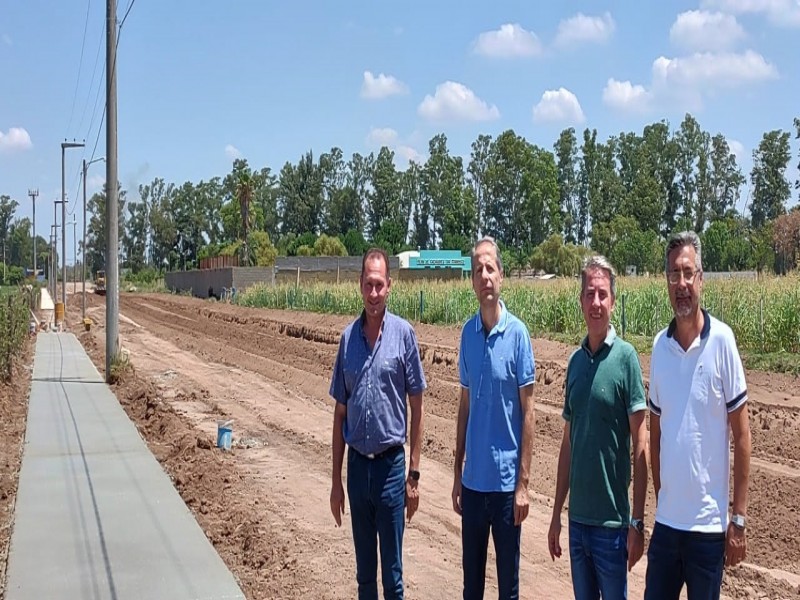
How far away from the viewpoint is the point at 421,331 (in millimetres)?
24297

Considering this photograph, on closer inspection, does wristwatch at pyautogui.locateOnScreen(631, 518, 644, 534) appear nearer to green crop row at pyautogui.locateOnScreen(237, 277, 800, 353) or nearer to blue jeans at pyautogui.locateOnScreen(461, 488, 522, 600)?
blue jeans at pyautogui.locateOnScreen(461, 488, 522, 600)

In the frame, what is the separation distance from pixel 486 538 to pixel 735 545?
1156mm

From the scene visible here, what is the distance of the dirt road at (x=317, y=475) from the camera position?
226 inches

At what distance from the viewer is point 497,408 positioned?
380 centimetres

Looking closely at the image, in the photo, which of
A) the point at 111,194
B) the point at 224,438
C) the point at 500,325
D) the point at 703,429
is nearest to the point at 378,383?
the point at 500,325

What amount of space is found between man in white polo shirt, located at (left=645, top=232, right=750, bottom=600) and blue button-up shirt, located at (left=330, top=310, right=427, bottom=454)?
1402 mm

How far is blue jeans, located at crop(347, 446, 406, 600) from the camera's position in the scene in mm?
4121

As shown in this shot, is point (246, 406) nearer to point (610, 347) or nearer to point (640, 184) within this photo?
point (610, 347)

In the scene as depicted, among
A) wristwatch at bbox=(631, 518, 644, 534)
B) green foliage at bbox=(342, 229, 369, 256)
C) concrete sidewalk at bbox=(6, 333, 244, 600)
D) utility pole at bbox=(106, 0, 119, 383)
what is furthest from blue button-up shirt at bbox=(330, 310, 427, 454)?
green foliage at bbox=(342, 229, 369, 256)

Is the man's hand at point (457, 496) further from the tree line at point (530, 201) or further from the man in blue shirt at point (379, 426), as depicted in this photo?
the tree line at point (530, 201)

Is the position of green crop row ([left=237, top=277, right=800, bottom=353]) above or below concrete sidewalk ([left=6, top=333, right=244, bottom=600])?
above

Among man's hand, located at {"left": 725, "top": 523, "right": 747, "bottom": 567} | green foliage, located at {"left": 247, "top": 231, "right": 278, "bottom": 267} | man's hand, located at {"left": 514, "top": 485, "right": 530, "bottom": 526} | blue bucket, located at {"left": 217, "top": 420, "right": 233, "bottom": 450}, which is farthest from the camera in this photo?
green foliage, located at {"left": 247, "top": 231, "right": 278, "bottom": 267}

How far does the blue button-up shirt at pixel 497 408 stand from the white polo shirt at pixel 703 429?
778 millimetres

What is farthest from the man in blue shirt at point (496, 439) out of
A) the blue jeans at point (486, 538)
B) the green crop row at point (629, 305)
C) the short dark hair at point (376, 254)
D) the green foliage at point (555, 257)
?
the green foliage at point (555, 257)
